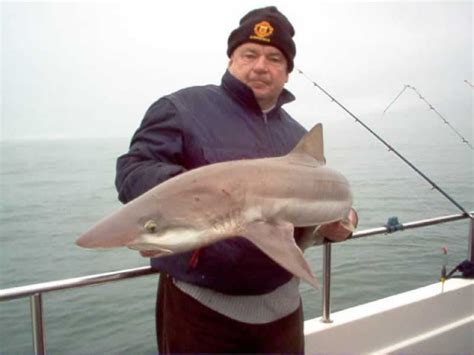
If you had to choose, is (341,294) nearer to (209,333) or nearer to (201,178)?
(209,333)

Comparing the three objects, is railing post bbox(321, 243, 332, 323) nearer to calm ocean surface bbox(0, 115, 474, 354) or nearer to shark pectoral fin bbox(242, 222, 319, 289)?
shark pectoral fin bbox(242, 222, 319, 289)

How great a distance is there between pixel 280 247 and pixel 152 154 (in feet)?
2.32

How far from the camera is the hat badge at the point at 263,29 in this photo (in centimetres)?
267

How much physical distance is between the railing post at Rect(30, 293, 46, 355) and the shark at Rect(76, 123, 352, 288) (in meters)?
1.01

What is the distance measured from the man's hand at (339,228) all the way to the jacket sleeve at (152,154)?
0.83 metres

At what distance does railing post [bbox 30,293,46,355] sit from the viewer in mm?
2263

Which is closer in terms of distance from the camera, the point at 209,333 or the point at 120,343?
the point at 209,333

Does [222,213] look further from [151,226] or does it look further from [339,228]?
[339,228]

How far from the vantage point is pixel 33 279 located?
36.4ft

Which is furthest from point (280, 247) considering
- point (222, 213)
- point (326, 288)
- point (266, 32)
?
point (326, 288)

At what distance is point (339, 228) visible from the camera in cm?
245

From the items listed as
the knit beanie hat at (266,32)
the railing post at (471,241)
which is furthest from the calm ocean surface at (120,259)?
the knit beanie hat at (266,32)

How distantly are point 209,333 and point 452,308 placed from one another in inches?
106

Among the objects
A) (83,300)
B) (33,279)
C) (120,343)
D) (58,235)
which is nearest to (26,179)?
(58,235)
